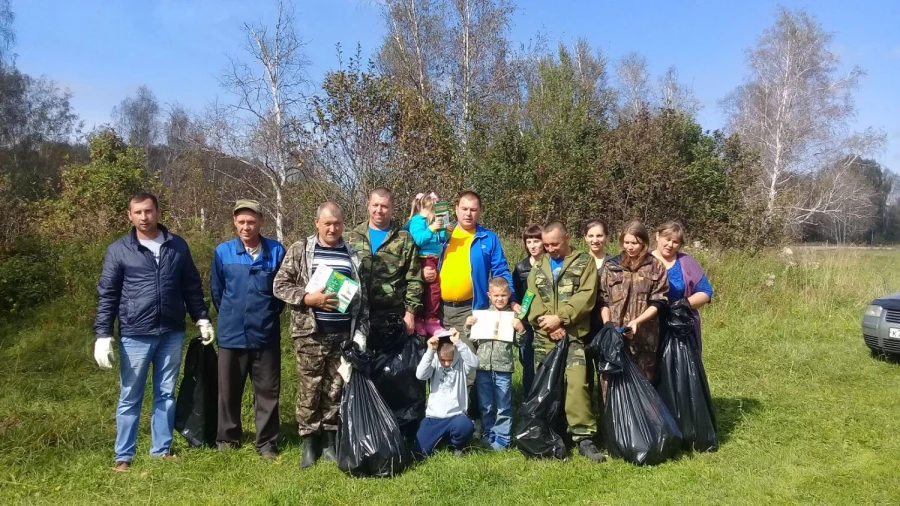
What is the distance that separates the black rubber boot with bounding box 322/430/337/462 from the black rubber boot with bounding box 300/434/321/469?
0.05 metres

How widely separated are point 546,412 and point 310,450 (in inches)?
61.3

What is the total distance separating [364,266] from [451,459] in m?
1.37

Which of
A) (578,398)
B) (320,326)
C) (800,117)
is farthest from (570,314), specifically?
(800,117)

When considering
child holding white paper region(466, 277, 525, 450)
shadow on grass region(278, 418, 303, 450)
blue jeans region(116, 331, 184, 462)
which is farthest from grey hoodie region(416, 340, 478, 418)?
blue jeans region(116, 331, 184, 462)

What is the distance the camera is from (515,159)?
11703 millimetres

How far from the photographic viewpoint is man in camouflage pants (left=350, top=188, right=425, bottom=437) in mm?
4102

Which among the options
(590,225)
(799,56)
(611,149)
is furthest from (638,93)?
(590,225)

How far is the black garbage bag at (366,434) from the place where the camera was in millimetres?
3631

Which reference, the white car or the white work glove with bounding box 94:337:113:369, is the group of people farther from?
the white car

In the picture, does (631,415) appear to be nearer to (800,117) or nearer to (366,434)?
(366,434)

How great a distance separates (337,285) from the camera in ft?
12.2

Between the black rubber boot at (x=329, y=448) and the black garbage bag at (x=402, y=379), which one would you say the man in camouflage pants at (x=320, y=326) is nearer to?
the black rubber boot at (x=329, y=448)

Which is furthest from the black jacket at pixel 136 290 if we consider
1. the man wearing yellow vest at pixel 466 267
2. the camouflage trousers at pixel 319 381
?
the man wearing yellow vest at pixel 466 267

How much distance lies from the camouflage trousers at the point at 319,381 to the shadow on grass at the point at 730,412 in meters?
2.74
